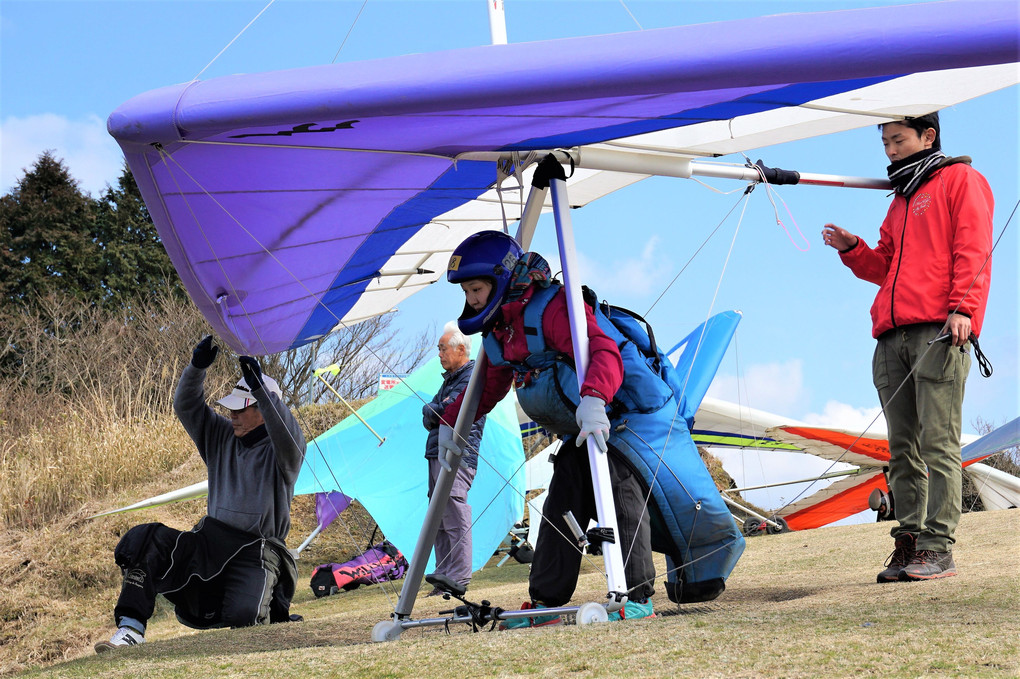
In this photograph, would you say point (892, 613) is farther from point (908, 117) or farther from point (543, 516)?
point (908, 117)

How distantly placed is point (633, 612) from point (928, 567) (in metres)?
1.15

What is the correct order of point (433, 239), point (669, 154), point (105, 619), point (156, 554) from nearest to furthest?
point (669, 154), point (156, 554), point (433, 239), point (105, 619)

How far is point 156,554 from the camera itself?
13.9 ft

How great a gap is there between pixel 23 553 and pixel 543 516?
22.8 feet

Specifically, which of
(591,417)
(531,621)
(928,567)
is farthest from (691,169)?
(531,621)

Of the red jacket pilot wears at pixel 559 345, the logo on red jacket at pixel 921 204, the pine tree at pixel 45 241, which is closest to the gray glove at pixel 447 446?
the red jacket pilot wears at pixel 559 345

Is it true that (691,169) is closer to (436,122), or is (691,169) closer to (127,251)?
(436,122)

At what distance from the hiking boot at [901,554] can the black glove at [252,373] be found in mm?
2684

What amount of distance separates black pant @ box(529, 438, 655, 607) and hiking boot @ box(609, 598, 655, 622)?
0.19ft

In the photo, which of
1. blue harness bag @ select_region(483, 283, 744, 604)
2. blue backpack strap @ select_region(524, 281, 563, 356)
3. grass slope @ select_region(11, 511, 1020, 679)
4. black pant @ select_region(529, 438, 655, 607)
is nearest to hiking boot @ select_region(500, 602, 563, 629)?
black pant @ select_region(529, 438, 655, 607)

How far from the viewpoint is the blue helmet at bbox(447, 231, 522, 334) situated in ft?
10.3

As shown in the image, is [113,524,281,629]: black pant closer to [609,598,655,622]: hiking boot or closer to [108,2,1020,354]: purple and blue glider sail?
[108,2,1020,354]: purple and blue glider sail

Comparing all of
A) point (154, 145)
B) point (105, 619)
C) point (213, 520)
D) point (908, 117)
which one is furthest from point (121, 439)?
point (908, 117)

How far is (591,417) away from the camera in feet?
9.51
